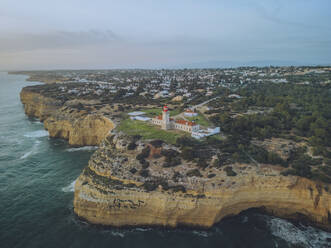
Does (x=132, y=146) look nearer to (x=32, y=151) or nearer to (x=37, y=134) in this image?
(x=32, y=151)

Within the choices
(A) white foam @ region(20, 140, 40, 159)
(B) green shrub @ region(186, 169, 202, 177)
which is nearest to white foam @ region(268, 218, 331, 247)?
(B) green shrub @ region(186, 169, 202, 177)

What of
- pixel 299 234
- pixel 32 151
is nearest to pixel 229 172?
pixel 299 234

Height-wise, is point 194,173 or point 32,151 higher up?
point 194,173

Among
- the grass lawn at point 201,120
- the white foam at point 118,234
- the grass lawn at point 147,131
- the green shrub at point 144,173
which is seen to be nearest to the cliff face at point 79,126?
the grass lawn at point 147,131

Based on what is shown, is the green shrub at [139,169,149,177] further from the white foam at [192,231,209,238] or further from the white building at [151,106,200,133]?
the white building at [151,106,200,133]

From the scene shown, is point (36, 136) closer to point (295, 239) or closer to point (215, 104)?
point (215, 104)

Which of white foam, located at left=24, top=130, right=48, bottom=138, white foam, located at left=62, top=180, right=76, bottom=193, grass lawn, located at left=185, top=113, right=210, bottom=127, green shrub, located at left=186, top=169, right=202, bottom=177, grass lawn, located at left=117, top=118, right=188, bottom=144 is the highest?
grass lawn, located at left=185, top=113, right=210, bottom=127

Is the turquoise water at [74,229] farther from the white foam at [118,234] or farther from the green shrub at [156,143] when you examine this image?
the green shrub at [156,143]
